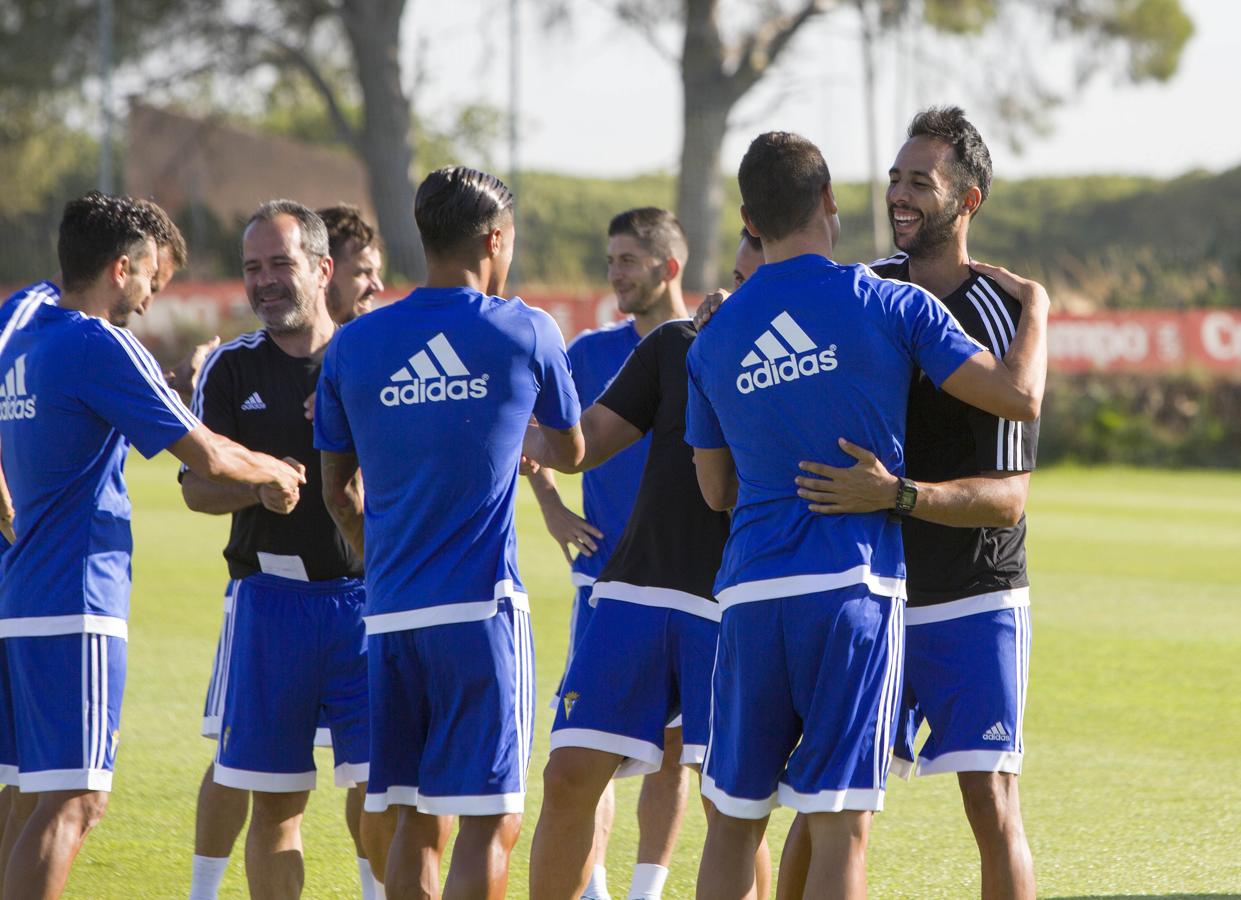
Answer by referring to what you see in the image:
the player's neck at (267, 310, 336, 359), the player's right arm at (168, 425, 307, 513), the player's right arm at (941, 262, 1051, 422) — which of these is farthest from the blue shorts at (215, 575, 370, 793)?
the player's right arm at (941, 262, 1051, 422)

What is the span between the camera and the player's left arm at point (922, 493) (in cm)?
392

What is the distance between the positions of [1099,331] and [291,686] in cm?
2574

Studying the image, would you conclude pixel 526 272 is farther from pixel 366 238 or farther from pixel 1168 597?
pixel 366 238

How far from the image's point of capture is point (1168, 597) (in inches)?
510

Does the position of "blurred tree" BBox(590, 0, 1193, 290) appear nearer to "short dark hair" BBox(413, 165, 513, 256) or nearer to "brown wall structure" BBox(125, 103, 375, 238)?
"brown wall structure" BBox(125, 103, 375, 238)

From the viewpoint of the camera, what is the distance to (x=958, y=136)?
464cm

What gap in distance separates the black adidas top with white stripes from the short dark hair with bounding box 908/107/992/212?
0.31 meters

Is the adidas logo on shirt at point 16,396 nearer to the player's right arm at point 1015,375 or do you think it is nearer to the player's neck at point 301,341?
the player's neck at point 301,341

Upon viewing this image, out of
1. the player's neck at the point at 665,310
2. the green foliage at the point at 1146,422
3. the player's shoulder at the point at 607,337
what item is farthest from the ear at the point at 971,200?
the green foliage at the point at 1146,422

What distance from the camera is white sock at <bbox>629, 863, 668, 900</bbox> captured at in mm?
5465

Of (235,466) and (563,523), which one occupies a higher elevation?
(235,466)

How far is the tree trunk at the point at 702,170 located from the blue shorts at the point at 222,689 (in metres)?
32.8

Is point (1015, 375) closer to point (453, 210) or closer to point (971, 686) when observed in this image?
point (971, 686)

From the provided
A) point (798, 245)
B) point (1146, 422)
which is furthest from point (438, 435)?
point (1146, 422)
